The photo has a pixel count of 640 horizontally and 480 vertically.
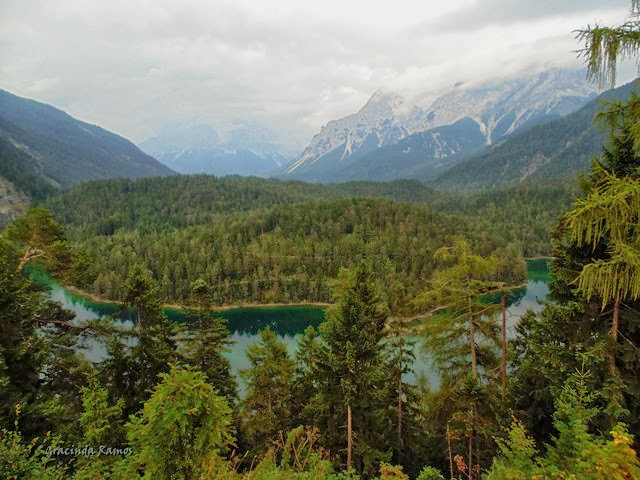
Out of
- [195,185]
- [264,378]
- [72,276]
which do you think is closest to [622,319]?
[264,378]

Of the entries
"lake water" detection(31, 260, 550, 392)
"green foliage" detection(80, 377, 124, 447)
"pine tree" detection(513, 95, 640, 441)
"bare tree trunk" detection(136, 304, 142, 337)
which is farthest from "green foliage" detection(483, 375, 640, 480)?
"lake water" detection(31, 260, 550, 392)

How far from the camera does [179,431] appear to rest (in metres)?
6.30

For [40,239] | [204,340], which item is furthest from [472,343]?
[40,239]

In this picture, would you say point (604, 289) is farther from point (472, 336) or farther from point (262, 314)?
point (262, 314)

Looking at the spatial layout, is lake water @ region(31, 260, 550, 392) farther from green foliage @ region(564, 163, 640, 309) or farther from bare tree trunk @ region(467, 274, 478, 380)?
→ green foliage @ region(564, 163, 640, 309)

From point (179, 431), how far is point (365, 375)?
8985 millimetres

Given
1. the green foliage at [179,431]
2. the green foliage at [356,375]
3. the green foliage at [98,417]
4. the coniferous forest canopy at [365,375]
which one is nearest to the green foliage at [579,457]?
the coniferous forest canopy at [365,375]

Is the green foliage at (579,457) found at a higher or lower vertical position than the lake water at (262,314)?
higher

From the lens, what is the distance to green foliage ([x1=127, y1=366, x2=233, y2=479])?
6.33m

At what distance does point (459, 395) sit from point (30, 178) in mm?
235880

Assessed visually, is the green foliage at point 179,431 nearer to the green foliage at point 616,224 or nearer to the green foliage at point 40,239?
the green foliage at point 616,224

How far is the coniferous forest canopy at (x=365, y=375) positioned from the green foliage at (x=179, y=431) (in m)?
0.03

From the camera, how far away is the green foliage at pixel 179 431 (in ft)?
20.8

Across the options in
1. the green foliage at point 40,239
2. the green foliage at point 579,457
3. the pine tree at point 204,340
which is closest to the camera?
the green foliage at point 579,457
